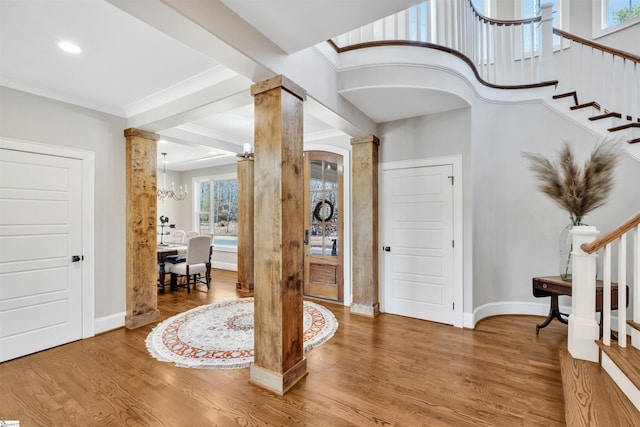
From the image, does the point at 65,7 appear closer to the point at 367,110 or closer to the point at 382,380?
the point at 367,110

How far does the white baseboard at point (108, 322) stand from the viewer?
3270mm

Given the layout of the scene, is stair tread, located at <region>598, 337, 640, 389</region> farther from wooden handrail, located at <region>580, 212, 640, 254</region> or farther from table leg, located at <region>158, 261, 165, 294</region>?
table leg, located at <region>158, 261, 165, 294</region>

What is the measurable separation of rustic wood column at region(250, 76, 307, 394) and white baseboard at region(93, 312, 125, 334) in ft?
7.27

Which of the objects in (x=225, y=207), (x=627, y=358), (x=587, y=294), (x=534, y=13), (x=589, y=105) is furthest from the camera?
(x=225, y=207)

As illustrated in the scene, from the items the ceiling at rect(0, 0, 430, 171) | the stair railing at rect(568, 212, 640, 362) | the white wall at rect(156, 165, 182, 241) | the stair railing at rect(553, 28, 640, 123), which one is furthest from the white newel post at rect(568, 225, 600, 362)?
the white wall at rect(156, 165, 182, 241)

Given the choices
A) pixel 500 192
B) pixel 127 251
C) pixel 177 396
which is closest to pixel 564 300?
pixel 500 192

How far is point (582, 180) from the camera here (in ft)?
9.35

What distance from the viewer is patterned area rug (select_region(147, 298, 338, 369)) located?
2.65 m

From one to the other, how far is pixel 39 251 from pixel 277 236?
2659 mm

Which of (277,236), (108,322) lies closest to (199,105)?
(277,236)

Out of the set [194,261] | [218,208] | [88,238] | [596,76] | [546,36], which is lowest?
[194,261]

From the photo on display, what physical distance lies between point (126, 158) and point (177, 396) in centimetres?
281

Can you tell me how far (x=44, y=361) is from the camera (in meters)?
2.66

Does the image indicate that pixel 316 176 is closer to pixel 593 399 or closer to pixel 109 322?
pixel 109 322
